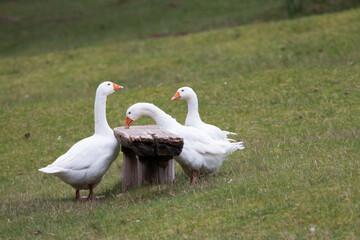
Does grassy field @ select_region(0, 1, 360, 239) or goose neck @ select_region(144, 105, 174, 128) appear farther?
goose neck @ select_region(144, 105, 174, 128)

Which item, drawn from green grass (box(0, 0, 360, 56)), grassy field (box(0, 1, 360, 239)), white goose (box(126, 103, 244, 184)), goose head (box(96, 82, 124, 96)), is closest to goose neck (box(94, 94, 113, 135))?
goose head (box(96, 82, 124, 96))

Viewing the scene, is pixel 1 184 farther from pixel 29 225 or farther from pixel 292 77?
pixel 292 77

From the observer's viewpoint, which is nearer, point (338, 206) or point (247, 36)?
point (338, 206)

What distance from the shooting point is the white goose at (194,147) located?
8516mm

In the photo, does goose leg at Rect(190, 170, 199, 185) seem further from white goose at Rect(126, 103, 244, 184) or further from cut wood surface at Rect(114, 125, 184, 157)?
cut wood surface at Rect(114, 125, 184, 157)

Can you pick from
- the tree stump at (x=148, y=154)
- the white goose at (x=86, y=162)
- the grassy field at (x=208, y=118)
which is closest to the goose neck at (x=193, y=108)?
the tree stump at (x=148, y=154)

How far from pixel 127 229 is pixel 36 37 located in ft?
78.5

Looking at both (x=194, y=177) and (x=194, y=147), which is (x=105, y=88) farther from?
(x=194, y=177)

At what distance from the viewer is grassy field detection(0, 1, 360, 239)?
6.89 metres

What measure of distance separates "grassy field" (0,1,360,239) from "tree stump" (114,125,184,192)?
41 centimetres

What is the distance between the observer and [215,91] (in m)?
15.3

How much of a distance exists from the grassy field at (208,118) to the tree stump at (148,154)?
41cm

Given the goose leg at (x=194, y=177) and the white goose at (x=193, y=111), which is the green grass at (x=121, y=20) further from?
the goose leg at (x=194, y=177)

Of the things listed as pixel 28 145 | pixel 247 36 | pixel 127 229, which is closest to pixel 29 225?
pixel 127 229
